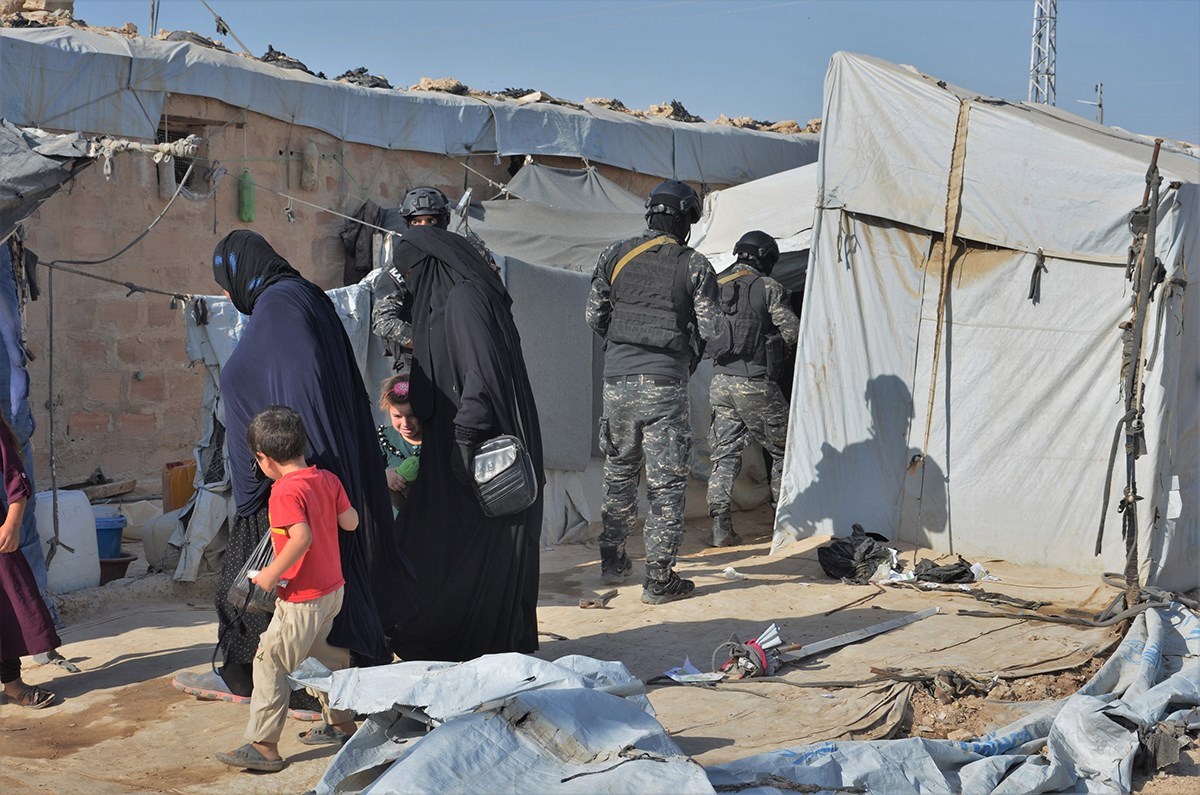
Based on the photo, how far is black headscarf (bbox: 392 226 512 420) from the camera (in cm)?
453

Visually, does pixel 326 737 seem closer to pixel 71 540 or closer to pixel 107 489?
pixel 71 540

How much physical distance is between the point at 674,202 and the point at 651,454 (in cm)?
126

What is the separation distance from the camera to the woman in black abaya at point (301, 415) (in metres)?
3.92

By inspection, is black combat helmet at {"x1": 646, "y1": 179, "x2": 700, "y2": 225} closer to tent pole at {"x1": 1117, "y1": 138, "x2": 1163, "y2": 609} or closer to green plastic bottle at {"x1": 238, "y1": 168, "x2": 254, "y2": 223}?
tent pole at {"x1": 1117, "y1": 138, "x2": 1163, "y2": 609}

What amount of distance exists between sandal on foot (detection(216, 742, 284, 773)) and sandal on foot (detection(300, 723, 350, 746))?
9.2 inches

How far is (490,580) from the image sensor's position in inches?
177

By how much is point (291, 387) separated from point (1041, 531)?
4539mm

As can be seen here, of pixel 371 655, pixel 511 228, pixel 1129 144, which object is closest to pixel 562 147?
pixel 511 228

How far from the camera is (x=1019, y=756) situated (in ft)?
11.9

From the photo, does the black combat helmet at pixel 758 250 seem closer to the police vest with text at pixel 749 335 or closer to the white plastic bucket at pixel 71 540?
the police vest with text at pixel 749 335

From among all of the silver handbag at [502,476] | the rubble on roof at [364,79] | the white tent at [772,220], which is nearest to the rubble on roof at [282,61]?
the rubble on roof at [364,79]

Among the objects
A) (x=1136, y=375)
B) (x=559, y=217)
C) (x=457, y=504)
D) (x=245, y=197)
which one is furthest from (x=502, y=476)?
(x=559, y=217)

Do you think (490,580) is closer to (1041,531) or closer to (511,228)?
(1041,531)

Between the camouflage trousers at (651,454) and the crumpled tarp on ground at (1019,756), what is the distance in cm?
211
